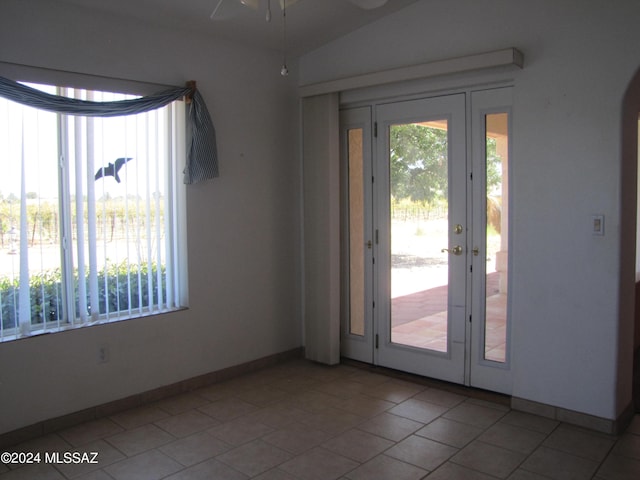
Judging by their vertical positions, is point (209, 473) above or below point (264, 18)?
below

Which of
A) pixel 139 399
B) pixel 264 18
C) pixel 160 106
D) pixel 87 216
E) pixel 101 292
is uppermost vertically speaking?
pixel 264 18

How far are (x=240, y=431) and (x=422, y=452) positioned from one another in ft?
3.50

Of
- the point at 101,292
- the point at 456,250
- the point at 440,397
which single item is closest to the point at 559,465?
the point at 440,397

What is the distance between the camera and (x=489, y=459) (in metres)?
2.96

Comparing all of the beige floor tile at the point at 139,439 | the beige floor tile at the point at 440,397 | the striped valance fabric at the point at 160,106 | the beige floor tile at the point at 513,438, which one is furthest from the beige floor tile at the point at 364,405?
the striped valance fabric at the point at 160,106

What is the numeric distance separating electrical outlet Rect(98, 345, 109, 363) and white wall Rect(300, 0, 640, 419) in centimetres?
260

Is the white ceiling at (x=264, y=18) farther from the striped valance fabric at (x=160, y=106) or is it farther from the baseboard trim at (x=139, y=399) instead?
the baseboard trim at (x=139, y=399)

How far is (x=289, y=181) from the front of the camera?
475 centimetres

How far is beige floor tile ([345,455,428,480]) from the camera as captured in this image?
2785 millimetres

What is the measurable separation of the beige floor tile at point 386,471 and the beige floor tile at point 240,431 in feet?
2.28

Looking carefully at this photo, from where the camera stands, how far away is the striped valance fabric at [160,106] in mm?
3102

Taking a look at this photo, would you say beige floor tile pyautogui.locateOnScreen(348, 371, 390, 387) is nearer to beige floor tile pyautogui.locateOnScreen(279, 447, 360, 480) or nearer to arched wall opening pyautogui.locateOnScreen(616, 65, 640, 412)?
beige floor tile pyautogui.locateOnScreen(279, 447, 360, 480)

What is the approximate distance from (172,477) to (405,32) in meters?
3.23

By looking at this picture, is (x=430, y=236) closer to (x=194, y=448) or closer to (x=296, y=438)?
(x=296, y=438)
